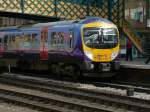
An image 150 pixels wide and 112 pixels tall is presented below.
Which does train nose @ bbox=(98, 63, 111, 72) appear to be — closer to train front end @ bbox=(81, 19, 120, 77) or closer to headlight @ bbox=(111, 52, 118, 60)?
train front end @ bbox=(81, 19, 120, 77)

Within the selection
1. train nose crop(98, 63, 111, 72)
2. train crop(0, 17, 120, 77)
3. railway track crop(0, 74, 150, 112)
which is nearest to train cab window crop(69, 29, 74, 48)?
train crop(0, 17, 120, 77)

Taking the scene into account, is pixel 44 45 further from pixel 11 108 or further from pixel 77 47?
pixel 11 108

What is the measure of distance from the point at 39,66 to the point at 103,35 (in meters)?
3.88

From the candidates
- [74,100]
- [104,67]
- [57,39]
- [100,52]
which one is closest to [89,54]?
[100,52]

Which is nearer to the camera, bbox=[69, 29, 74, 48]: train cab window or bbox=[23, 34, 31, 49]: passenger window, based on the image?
bbox=[69, 29, 74, 48]: train cab window

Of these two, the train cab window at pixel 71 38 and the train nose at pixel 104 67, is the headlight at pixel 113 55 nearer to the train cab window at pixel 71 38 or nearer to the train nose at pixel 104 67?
the train nose at pixel 104 67

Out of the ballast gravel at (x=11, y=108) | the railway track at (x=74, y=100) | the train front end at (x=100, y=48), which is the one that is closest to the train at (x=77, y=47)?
the train front end at (x=100, y=48)

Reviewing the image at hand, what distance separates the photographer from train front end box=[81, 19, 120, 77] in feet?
62.5

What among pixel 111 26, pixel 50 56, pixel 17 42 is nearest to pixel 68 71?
pixel 50 56

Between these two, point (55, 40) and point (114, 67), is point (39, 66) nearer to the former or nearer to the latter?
point (55, 40)

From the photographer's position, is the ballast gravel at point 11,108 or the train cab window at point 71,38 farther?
the train cab window at point 71,38

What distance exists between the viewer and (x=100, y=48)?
19.3 metres

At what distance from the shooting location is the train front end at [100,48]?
19.0 metres

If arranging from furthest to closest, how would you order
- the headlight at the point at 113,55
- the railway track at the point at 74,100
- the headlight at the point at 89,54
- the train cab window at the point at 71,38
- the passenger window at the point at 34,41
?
the passenger window at the point at 34,41 < the headlight at the point at 113,55 < the train cab window at the point at 71,38 < the headlight at the point at 89,54 < the railway track at the point at 74,100
